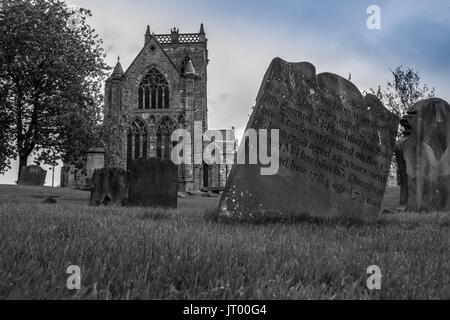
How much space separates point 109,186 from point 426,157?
735 centimetres

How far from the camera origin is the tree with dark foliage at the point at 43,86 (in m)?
20.5

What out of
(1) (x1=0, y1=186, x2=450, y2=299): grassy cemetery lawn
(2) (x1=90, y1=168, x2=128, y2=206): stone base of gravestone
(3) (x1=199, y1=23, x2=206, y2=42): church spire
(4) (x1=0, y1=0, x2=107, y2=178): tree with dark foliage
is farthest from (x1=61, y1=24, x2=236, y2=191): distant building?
(1) (x1=0, y1=186, x2=450, y2=299): grassy cemetery lawn

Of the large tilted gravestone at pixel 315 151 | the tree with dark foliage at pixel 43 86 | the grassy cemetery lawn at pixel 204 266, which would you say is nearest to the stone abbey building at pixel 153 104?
the tree with dark foliage at pixel 43 86

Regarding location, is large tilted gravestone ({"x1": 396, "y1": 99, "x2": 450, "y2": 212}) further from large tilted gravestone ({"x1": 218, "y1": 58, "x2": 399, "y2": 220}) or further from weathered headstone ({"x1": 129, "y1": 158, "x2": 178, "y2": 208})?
weathered headstone ({"x1": 129, "y1": 158, "x2": 178, "y2": 208})

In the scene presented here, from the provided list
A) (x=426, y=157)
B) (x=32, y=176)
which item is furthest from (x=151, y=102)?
(x=426, y=157)

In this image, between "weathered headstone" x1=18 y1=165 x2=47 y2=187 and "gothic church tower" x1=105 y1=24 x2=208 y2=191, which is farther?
"gothic church tower" x1=105 y1=24 x2=208 y2=191

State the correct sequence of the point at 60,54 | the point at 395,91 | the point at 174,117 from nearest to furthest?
the point at 60,54 < the point at 395,91 < the point at 174,117

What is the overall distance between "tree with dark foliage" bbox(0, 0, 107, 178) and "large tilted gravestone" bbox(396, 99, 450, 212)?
51.4ft

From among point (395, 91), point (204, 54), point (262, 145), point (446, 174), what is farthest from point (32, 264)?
point (204, 54)

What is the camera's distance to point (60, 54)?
21250 millimetres

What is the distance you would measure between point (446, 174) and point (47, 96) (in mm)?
18758

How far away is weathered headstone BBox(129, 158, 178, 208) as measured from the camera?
996cm

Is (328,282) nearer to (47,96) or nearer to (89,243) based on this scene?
(89,243)

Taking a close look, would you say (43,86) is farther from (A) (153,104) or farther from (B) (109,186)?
(A) (153,104)
